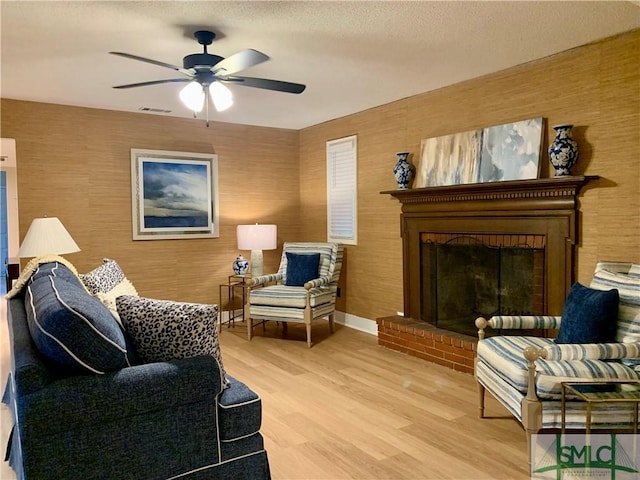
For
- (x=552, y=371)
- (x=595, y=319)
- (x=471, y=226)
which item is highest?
(x=471, y=226)

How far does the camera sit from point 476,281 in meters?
4.33

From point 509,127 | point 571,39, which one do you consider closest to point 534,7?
point 571,39

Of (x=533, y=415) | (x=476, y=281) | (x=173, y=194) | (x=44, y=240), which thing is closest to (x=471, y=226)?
(x=476, y=281)

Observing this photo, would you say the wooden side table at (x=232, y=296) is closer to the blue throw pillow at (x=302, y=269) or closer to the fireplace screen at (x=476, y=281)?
the blue throw pillow at (x=302, y=269)

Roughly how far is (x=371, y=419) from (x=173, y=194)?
3512mm

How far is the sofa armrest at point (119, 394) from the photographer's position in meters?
1.67

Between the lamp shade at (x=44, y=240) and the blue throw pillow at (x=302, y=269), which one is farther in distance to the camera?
the blue throw pillow at (x=302, y=269)

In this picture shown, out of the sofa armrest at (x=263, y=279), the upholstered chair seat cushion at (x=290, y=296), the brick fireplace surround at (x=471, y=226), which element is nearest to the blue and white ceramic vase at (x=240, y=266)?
the sofa armrest at (x=263, y=279)

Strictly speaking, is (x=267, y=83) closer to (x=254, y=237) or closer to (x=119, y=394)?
(x=119, y=394)

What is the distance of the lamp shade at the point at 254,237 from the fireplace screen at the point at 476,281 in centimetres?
184

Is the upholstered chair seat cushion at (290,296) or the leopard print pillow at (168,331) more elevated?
the leopard print pillow at (168,331)

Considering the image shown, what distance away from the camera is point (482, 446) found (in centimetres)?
271

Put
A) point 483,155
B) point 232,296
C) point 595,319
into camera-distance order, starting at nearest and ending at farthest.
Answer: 1. point 595,319
2. point 483,155
3. point 232,296

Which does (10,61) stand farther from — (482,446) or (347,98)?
(482,446)
